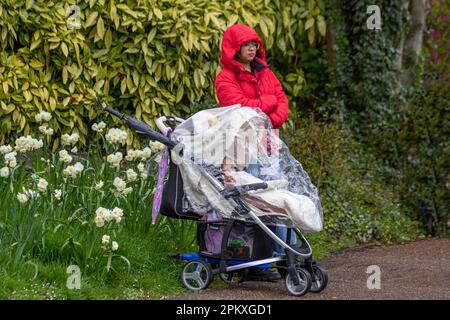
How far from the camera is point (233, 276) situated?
6871 millimetres

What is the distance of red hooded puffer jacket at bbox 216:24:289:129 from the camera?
23.2 feet

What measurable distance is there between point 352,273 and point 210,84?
9.94 feet

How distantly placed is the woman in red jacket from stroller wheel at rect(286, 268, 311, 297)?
141cm

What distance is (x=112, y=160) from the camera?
685cm

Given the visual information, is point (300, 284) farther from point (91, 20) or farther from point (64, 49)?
point (91, 20)

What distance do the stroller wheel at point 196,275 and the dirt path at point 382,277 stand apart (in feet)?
0.29

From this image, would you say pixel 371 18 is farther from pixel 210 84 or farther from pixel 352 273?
pixel 352 273

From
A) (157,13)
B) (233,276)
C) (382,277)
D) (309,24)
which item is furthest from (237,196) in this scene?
(309,24)

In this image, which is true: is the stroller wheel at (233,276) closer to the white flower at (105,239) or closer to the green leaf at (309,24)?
the white flower at (105,239)

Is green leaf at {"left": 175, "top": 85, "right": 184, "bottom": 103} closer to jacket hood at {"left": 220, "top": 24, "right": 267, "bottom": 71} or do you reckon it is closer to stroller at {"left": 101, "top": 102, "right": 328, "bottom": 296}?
jacket hood at {"left": 220, "top": 24, "right": 267, "bottom": 71}

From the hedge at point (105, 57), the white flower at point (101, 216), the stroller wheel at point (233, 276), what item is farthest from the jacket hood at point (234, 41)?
the hedge at point (105, 57)
